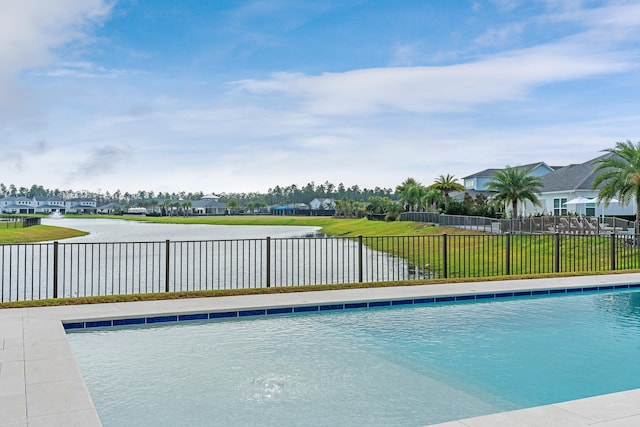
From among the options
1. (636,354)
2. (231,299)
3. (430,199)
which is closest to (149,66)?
(231,299)

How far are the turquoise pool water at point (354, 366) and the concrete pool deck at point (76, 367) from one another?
1.03ft

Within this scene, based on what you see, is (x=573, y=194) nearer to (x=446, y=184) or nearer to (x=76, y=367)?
(x=446, y=184)

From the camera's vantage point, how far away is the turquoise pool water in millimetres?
4730

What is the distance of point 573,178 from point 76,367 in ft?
127

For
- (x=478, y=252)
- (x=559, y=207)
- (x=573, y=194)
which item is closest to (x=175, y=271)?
(x=478, y=252)

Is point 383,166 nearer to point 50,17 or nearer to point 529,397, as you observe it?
point 50,17

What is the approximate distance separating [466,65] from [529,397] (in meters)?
15.9

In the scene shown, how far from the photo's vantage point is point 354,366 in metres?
6.05

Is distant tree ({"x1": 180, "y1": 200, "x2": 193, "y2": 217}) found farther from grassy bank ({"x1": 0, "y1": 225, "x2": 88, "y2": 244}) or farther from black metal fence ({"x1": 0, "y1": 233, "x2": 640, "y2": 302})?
black metal fence ({"x1": 0, "y1": 233, "x2": 640, "y2": 302})

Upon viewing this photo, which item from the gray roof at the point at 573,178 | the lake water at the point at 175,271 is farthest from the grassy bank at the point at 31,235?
the gray roof at the point at 573,178

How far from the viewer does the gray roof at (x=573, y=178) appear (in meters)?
36.0

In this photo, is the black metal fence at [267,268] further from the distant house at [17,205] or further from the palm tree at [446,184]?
the distant house at [17,205]

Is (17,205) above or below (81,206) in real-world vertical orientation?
above

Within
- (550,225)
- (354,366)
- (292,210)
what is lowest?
(354,366)
